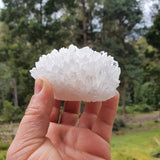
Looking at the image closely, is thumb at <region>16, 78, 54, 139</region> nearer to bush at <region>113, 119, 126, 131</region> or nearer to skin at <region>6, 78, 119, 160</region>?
skin at <region>6, 78, 119, 160</region>

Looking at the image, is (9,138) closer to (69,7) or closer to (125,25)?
(69,7)

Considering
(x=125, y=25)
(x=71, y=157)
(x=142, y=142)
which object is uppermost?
(x=125, y=25)

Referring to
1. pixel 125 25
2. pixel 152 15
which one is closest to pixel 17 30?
pixel 125 25

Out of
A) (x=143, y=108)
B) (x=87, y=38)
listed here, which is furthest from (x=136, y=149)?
(x=143, y=108)

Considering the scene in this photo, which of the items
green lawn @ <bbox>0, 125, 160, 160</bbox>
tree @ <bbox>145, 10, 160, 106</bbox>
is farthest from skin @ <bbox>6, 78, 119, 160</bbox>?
tree @ <bbox>145, 10, 160, 106</bbox>

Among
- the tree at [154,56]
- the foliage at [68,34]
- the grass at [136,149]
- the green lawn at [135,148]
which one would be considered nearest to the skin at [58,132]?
the green lawn at [135,148]

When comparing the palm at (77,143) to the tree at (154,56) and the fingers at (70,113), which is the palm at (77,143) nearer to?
the fingers at (70,113)
